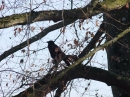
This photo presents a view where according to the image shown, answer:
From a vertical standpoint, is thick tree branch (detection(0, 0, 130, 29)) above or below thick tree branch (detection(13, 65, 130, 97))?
above

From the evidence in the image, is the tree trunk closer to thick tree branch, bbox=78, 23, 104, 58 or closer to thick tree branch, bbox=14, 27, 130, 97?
thick tree branch, bbox=78, 23, 104, 58

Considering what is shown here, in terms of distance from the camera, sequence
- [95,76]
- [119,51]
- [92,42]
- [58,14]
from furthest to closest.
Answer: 1. [119,51]
2. [92,42]
3. [95,76]
4. [58,14]

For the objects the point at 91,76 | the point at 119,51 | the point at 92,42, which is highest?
the point at 92,42

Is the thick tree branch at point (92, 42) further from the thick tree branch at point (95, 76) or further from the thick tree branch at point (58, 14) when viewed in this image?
the thick tree branch at point (58, 14)

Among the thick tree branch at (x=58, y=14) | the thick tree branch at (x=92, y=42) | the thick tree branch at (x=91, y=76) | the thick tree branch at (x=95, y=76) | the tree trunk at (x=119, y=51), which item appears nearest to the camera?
the thick tree branch at (x=58, y=14)

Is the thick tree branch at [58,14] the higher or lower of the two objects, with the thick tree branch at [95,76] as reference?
higher

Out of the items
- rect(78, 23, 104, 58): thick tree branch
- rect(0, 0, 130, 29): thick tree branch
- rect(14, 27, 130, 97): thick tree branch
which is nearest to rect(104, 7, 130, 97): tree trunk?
rect(78, 23, 104, 58): thick tree branch

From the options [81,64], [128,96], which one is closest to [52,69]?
[81,64]

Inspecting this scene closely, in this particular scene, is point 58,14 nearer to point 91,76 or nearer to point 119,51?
point 91,76

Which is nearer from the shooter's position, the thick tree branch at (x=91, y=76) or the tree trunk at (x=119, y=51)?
the thick tree branch at (x=91, y=76)

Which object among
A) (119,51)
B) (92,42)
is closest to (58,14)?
(92,42)

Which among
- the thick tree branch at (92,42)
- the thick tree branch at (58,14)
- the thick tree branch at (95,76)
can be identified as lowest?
the thick tree branch at (95,76)

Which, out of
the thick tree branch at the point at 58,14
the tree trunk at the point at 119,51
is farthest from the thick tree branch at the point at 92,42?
the thick tree branch at the point at 58,14

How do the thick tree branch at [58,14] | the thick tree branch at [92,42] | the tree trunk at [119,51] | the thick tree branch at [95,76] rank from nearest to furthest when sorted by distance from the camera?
1. the thick tree branch at [58,14]
2. the thick tree branch at [95,76]
3. the thick tree branch at [92,42]
4. the tree trunk at [119,51]
